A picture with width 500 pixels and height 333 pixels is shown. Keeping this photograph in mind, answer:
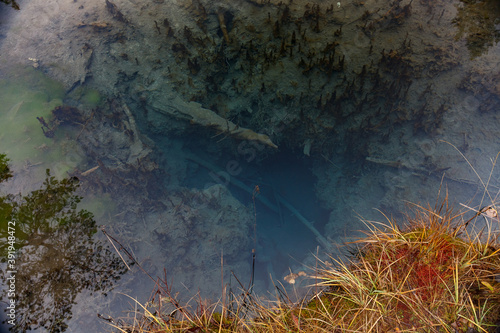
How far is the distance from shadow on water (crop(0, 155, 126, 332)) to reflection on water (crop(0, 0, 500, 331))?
1.21 ft

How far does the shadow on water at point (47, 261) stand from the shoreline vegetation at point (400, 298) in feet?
3.79

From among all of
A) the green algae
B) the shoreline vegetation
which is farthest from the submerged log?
the shoreline vegetation

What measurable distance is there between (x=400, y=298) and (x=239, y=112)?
9.61 feet

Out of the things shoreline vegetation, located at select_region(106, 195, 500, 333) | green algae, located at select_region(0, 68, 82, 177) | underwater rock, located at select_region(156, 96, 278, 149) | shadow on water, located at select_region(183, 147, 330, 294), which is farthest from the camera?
shadow on water, located at select_region(183, 147, 330, 294)

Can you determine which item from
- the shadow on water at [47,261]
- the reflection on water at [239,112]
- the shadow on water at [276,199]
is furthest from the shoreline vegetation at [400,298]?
the shadow on water at [276,199]

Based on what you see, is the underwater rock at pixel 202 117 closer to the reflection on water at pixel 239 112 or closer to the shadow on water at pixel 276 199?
the reflection on water at pixel 239 112

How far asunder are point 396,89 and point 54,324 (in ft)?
15.8

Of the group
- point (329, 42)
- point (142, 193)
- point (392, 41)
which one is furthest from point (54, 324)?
point (392, 41)

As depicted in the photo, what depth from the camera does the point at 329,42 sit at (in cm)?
365

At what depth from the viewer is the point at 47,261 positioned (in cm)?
260

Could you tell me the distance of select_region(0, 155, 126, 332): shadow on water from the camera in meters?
2.43

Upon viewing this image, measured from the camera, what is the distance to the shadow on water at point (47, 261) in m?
2.43

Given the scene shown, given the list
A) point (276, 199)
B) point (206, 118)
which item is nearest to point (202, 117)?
point (206, 118)

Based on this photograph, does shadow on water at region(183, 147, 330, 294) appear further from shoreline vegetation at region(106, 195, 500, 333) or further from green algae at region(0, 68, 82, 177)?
shoreline vegetation at region(106, 195, 500, 333)
